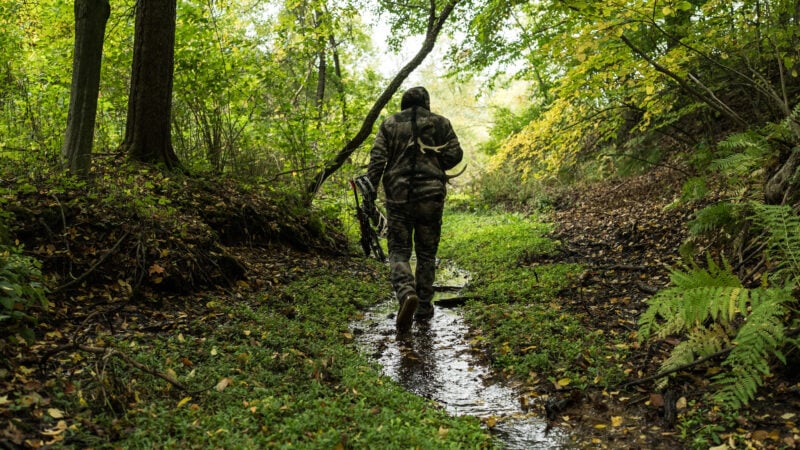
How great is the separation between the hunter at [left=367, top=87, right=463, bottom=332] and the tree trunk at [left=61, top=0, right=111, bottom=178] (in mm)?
3286

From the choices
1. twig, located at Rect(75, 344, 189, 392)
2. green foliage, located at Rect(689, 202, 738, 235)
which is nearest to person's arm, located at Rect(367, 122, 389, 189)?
green foliage, located at Rect(689, 202, 738, 235)

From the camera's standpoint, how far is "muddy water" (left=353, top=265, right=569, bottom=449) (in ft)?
12.1

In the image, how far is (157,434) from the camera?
9.39 feet

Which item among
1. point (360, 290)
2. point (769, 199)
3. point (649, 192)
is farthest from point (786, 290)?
point (649, 192)

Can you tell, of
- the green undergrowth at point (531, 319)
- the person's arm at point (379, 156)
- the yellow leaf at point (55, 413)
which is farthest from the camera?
the person's arm at point (379, 156)

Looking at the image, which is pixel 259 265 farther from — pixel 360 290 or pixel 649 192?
pixel 649 192

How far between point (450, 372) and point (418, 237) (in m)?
2.19

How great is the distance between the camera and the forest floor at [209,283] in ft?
10.2

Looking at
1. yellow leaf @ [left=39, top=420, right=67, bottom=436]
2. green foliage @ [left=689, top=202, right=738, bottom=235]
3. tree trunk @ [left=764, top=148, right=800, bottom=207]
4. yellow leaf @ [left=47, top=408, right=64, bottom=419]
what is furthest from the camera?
green foliage @ [left=689, top=202, right=738, bottom=235]

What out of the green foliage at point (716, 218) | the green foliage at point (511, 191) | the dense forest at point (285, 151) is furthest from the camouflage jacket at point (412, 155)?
the green foliage at point (511, 191)

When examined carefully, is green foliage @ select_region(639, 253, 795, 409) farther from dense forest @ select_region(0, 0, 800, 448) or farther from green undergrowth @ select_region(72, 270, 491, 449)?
green undergrowth @ select_region(72, 270, 491, 449)

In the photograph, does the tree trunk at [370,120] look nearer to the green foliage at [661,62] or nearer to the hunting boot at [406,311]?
the green foliage at [661,62]

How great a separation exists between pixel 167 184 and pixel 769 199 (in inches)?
279

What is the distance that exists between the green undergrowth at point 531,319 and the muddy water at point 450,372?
0.81ft
